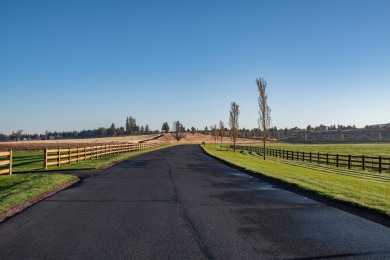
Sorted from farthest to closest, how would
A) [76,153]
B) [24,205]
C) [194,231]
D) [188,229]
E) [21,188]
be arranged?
[76,153], [21,188], [24,205], [188,229], [194,231]

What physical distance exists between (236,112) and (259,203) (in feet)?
150

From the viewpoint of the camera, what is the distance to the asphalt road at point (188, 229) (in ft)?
18.4

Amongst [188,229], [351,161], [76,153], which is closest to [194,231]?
[188,229]

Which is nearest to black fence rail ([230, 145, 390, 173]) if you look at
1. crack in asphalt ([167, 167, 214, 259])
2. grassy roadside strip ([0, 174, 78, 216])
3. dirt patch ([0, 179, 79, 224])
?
crack in asphalt ([167, 167, 214, 259])

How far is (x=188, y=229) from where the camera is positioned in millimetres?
6957

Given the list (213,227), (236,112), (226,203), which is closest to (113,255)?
(213,227)

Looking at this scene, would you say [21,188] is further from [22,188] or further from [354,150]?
[354,150]

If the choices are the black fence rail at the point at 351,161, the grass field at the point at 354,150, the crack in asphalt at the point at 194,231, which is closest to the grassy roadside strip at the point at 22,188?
the crack in asphalt at the point at 194,231

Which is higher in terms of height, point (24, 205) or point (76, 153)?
point (76, 153)

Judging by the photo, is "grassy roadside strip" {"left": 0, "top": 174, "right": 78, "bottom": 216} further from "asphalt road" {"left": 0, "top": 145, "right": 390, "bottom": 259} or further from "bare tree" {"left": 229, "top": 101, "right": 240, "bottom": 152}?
"bare tree" {"left": 229, "top": 101, "right": 240, "bottom": 152}

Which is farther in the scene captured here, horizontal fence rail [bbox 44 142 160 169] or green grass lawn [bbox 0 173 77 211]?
horizontal fence rail [bbox 44 142 160 169]

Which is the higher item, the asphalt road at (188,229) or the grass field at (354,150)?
the asphalt road at (188,229)

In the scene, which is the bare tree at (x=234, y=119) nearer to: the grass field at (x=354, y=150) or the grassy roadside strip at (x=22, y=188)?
the grass field at (x=354, y=150)

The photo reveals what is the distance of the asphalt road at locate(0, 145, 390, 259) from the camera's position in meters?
5.59
